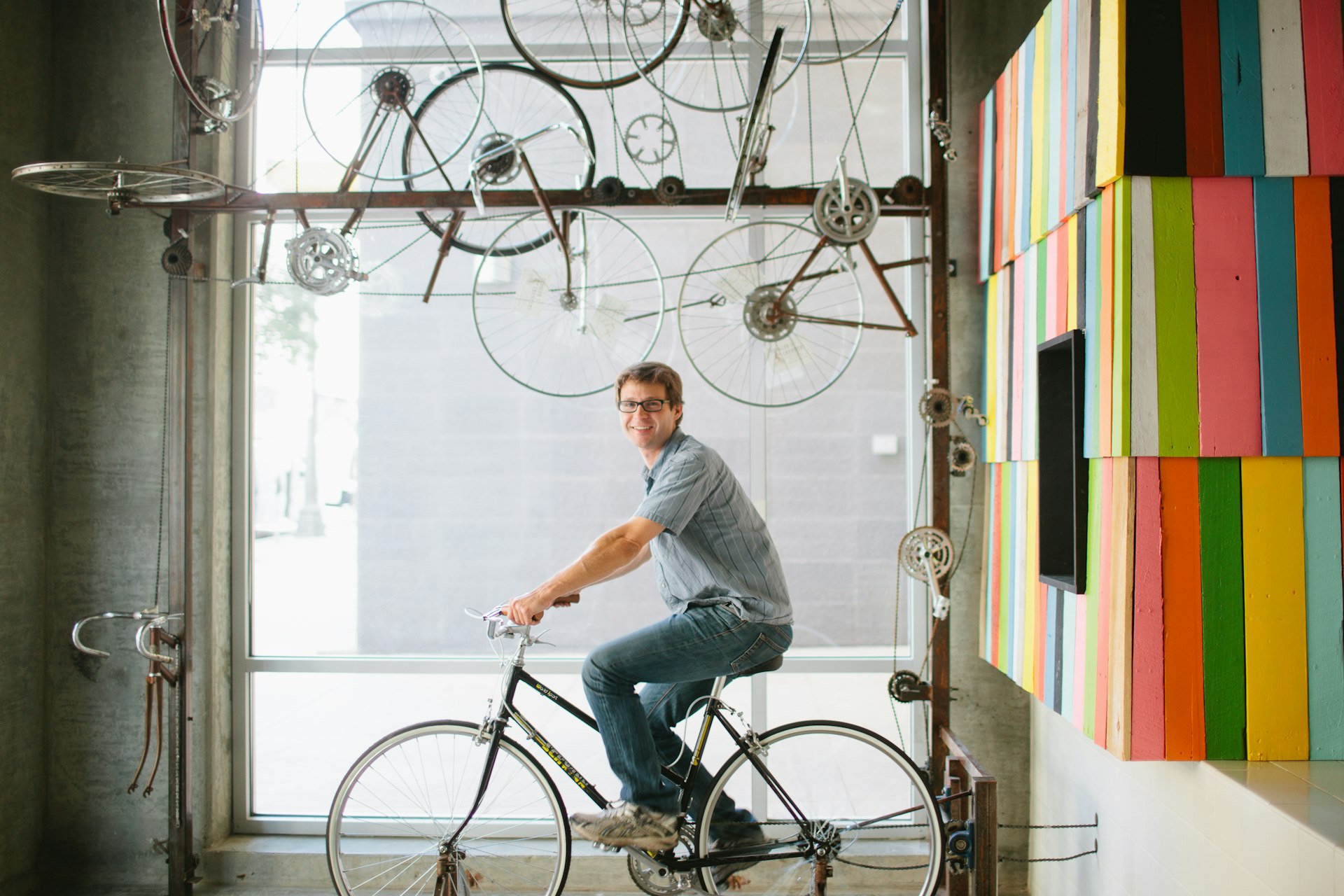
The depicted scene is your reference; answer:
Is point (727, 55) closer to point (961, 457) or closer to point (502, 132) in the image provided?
point (502, 132)

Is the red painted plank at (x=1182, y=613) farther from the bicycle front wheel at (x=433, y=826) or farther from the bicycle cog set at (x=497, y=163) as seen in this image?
the bicycle cog set at (x=497, y=163)

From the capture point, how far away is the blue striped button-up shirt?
275 centimetres

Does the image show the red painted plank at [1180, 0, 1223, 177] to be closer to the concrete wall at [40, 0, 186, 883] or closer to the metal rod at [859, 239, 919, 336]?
the metal rod at [859, 239, 919, 336]

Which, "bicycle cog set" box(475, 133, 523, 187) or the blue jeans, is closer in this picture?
the blue jeans

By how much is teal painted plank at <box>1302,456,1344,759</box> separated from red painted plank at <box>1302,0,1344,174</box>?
0.79 meters

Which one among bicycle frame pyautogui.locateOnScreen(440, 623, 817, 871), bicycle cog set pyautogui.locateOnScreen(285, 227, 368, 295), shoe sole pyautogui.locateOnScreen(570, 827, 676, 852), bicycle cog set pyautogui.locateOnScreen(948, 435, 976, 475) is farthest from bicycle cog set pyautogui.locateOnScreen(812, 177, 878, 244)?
shoe sole pyautogui.locateOnScreen(570, 827, 676, 852)

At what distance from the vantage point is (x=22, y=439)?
142 inches

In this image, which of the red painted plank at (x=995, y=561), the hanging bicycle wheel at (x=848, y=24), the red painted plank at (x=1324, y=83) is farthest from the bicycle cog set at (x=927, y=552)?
the hanging bicycle wheel at (x=848, y=24)

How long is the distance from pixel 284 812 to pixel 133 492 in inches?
61.5

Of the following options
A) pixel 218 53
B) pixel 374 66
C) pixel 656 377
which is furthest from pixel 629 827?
pixel 218 53

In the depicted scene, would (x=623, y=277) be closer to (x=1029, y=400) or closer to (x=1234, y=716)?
(x=1029, y=400)

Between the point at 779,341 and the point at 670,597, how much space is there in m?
1.27

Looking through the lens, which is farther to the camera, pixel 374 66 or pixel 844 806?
pixel 374 66

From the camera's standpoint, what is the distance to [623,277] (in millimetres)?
3805
